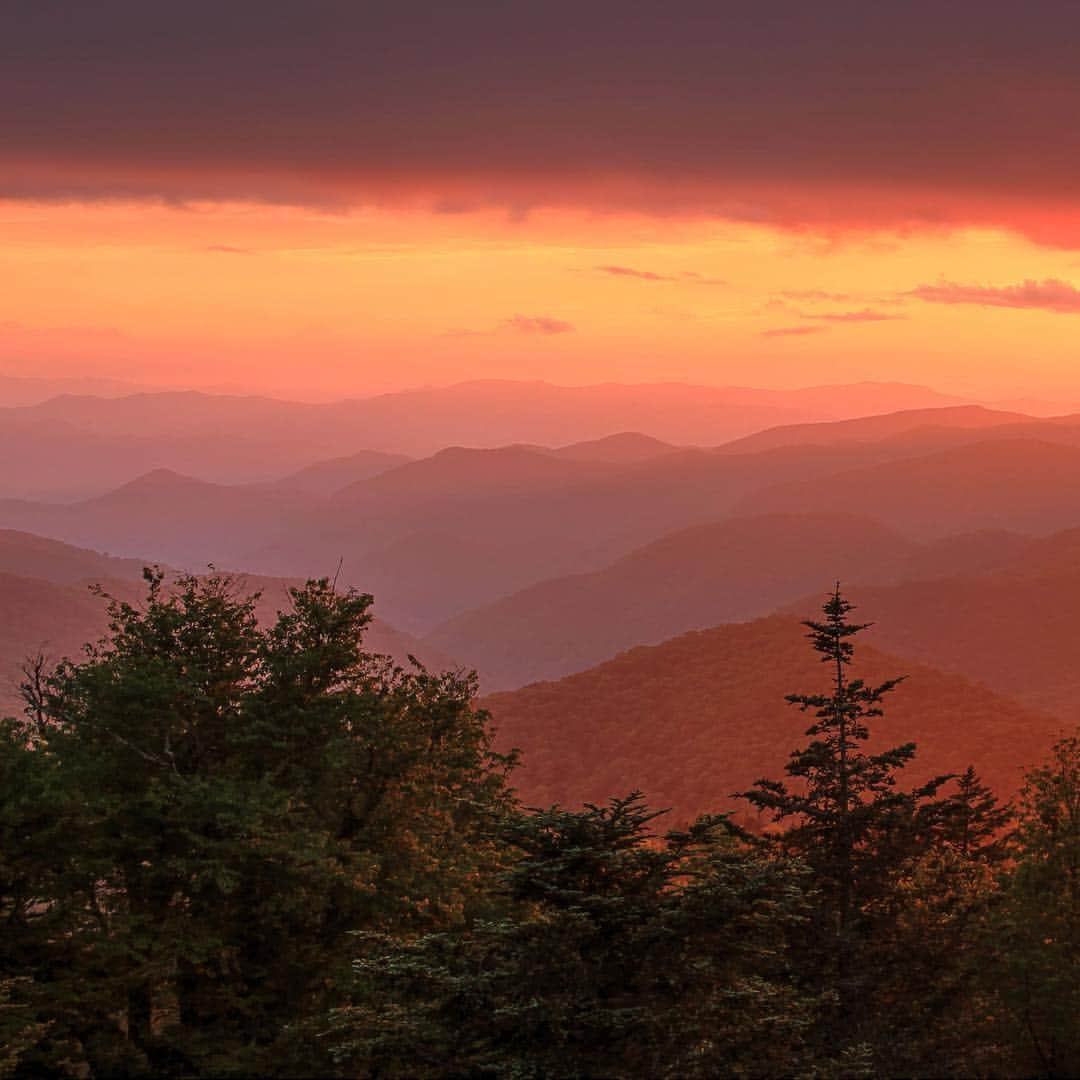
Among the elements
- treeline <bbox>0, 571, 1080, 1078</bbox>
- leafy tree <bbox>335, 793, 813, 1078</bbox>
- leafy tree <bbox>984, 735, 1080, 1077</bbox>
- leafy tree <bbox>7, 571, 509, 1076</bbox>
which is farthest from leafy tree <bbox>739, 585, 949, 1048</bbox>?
leafy tree <bbox>7, 571, 509, 1076</bbox>

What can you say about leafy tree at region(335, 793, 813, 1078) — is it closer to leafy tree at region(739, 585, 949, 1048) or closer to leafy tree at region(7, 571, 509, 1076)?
leafy tree at region(739, 585, 949, 1048)

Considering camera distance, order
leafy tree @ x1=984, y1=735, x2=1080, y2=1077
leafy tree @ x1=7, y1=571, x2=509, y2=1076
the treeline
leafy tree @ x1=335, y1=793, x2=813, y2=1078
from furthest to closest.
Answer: leafy tree @ x1=7, y1=571, x2=509, y2=1076, leafy tree @ x1=984, y1=735, x2=1080, y2=1077, the treeline, leafy tree @ x1=335, y1=793, x2=813, y2=1078

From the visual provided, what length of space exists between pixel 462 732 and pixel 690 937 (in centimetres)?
1771

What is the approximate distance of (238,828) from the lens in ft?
111

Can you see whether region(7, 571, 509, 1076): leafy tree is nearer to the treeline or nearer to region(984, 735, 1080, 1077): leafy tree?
the treeline

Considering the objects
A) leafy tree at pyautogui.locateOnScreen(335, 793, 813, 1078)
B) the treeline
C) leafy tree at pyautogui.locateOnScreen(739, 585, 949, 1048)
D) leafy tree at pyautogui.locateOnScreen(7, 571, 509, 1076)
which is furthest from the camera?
leafy tree at pyautogui.locateOnScreen(7, 571, 509, 1076)

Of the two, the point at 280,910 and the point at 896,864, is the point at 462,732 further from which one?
the point at 896,864

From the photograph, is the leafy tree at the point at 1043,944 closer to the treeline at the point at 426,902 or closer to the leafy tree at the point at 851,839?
the treeline at the point at 426,902

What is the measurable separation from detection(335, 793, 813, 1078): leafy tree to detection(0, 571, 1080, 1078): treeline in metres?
0.07

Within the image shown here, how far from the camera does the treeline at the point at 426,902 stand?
24375 millimetres

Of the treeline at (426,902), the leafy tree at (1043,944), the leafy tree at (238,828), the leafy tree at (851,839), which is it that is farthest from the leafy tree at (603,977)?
the leafy tree at (1043,944)

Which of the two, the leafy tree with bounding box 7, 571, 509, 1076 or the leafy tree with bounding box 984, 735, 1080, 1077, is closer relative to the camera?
the leafy tree with bounding box 984, 735, 1080, 1077

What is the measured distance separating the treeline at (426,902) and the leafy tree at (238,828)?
10 centimetres

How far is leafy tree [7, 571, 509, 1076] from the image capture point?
33.2 meters
